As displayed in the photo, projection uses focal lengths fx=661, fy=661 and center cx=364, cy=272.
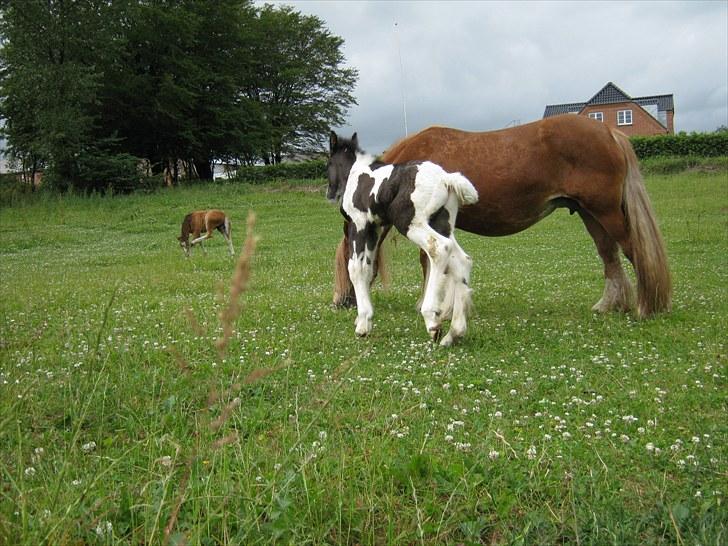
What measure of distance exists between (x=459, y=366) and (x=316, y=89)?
74397 millimetres

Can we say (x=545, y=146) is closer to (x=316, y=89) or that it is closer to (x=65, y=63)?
(x=65, y=63)

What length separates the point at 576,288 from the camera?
11234 mm

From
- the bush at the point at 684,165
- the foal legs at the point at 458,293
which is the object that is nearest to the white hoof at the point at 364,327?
the foal legs at the point at 458,293

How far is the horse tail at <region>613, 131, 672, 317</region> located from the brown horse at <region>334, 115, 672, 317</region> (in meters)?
0.01

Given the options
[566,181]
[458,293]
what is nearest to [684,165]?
[566,181]

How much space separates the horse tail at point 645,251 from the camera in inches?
319

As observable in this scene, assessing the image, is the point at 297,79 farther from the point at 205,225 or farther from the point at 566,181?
the point at 566,181

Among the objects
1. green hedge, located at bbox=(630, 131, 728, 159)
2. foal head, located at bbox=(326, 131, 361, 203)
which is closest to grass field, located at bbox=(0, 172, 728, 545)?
foal head, located at bbox=(326, 131, 361, 203)

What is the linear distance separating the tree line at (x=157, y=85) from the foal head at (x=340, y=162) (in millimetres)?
32146

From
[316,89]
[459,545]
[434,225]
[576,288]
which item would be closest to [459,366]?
[434,225]

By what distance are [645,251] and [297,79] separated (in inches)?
2757

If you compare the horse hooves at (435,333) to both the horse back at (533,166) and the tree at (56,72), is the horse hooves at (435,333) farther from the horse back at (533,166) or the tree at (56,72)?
the tree at (56,72)

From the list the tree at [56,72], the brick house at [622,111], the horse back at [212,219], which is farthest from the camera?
the brick house at [622,111]

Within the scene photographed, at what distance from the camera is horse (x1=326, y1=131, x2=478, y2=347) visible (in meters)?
6.84
